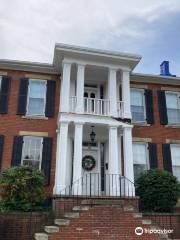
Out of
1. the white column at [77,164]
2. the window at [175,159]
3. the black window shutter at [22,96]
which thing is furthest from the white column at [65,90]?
the window at [175,159]

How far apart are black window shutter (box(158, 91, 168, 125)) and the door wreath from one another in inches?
159

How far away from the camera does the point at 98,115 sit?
11859 millimetres

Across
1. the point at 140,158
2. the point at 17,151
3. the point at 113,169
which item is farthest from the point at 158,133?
the point at 17,151

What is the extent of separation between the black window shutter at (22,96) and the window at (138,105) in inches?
208

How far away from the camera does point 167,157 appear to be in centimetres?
1357

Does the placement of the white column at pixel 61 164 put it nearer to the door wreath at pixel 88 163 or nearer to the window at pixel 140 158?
the door wreath at pixel 88 163

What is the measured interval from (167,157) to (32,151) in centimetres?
634

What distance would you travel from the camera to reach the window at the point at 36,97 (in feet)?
43.5

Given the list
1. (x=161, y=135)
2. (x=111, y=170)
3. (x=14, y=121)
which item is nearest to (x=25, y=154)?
(x=14, y=121)

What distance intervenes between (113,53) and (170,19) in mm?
2683

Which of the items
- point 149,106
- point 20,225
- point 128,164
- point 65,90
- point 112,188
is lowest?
point 20,225

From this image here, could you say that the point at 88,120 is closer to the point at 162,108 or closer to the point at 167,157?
the point at 167,157

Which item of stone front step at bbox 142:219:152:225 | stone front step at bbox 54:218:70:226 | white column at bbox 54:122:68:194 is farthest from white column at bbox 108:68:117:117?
stone front step at bbox 54:218:70:226

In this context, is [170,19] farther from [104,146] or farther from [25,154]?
[25,154]
